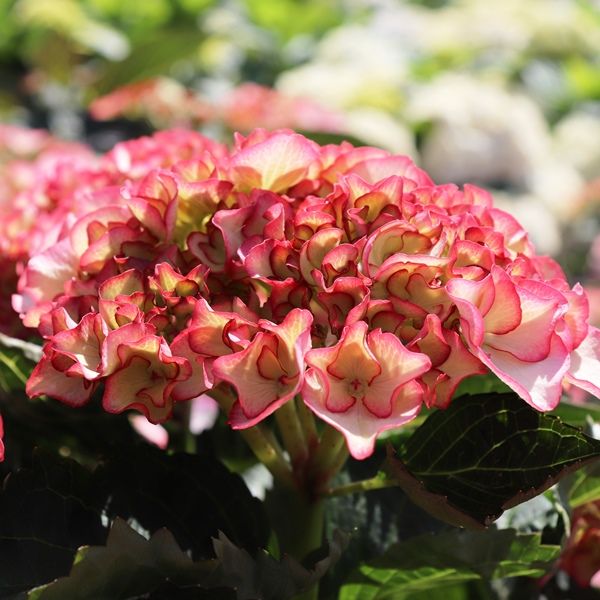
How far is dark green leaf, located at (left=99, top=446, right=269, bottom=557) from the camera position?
0.47 m

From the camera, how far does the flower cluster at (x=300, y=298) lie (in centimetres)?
38

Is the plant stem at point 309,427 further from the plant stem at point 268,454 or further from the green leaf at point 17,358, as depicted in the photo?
the green leaf at point 17,358

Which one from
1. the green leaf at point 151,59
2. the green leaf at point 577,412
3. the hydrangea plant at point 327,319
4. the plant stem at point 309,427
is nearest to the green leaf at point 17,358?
the hydrangea plant at point 327,319

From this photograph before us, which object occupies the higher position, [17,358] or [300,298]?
[300,298]

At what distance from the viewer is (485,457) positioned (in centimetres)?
42

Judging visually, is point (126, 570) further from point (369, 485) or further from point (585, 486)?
point (585, 486)

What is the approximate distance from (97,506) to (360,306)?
0.55 ft

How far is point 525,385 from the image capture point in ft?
1.30

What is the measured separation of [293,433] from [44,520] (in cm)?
12

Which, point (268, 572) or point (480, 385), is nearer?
point (268, 572)

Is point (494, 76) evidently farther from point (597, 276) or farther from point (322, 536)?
point (322, 536)

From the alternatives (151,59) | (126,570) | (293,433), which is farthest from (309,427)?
(151,59)

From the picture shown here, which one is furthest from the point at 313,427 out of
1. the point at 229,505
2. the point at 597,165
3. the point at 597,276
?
the point at 597,165

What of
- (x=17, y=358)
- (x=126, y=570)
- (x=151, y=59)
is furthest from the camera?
(x=151, y=59)
